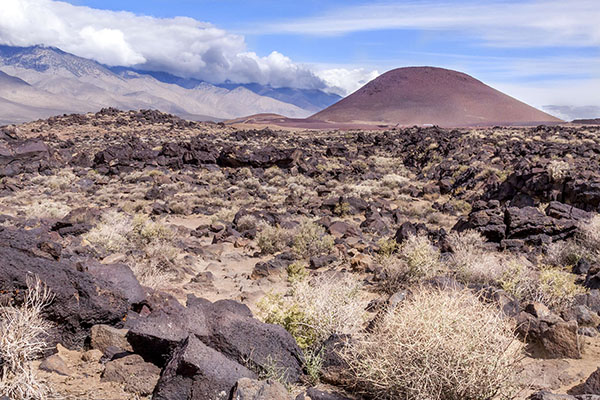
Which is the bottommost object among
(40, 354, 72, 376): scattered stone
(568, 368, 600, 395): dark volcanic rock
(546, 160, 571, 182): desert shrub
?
A: (40, 354, 72, 376): scattered stone

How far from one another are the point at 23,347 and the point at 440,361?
289cm

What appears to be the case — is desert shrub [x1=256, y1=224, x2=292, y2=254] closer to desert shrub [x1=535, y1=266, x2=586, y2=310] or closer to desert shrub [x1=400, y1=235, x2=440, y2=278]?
desert shrub [x1=400, y1=235, x2=440, y2=278]

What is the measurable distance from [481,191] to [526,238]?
6586 millimetres

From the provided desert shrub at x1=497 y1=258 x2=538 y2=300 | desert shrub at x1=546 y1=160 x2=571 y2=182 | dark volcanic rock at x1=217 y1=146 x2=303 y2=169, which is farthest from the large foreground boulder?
dark volcanic rock at x1=217 y1=146 x2=303 y2=169

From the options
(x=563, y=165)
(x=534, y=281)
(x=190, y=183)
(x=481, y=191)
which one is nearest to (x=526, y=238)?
(x=534, y=281)

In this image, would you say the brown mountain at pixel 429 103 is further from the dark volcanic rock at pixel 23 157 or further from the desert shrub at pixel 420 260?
the desert shrub at pixel 420 260

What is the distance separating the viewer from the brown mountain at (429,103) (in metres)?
64.0

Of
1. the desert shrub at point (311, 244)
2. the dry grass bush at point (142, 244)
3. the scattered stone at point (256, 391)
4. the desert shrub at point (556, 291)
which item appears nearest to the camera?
the scattered stone at point (256, 391)

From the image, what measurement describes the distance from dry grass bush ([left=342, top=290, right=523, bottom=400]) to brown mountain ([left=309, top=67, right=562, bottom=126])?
61.6 metres

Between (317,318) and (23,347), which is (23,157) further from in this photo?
(317,318)

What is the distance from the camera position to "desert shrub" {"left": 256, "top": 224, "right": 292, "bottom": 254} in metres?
9.58

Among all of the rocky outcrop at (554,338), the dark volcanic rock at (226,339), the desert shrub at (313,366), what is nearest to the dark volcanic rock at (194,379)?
the dark volcanic rock at (226,339)

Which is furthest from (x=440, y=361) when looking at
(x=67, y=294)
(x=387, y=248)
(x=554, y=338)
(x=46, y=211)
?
(x=46, y=211)

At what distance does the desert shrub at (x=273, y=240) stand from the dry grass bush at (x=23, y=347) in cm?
614
